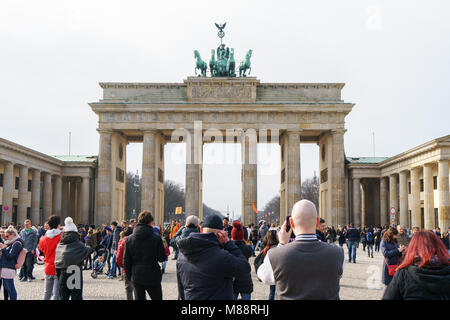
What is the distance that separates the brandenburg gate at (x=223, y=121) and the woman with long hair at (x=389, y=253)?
1626 inches

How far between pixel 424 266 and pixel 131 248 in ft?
15.9

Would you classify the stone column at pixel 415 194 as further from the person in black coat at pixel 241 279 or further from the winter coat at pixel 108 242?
the person in black coat at pixel 241 279

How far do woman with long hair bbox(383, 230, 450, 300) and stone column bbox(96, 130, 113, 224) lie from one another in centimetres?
4926

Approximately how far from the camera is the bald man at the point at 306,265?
175 inches

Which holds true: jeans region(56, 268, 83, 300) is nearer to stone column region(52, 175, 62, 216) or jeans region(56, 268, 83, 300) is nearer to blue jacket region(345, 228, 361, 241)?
blue jacket region(345, 228, 361, 241)

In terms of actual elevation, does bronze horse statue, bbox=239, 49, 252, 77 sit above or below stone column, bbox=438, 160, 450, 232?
above

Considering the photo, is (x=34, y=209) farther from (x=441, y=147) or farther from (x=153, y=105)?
(x=441, y=147)

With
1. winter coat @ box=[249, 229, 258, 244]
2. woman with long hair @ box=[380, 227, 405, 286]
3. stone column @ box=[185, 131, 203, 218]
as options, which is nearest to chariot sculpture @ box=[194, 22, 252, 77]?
stone column @ box=[185, 131, 203, 218]

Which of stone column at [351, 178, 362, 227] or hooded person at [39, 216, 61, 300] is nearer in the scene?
hooded person at [39, 216, 61, 300]

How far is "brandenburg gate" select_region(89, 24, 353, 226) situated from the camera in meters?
52.2

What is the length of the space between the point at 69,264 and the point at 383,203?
50832 millimetres

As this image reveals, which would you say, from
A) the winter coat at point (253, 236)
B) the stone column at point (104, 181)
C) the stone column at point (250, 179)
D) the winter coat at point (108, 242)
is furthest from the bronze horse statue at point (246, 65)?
the winter coat at point (108, 242)

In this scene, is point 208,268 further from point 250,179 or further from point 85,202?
point 85,202

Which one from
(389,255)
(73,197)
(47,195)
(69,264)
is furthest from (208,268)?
(73,197)
